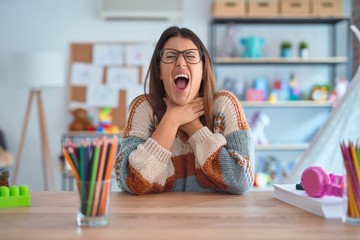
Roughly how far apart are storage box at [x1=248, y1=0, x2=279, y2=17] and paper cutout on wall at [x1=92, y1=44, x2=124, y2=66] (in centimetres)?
122

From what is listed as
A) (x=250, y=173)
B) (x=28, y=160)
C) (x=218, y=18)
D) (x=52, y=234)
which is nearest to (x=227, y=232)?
(x=52, y=234)

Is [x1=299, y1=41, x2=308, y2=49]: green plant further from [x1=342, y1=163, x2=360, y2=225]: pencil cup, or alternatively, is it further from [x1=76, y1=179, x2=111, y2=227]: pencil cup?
[x1=76, y1=179, x2=111, y2=227]: pencil cup

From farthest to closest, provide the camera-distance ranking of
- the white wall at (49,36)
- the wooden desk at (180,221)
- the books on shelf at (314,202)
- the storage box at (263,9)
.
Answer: the white wall at (49,36) < the storage box at (263,9) < the books on shelf at (314,202) < the wooden desk at (180,221)

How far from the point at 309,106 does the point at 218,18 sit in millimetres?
1144

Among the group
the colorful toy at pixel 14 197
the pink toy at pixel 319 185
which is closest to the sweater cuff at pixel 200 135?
the pink toy at pixel 319 185

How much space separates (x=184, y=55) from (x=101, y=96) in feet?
11.0

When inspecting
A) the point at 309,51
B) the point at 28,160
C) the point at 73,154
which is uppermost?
the point at 309,51

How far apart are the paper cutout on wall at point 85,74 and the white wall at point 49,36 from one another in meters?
0.14

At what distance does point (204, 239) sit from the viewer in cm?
89

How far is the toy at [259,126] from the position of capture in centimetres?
452

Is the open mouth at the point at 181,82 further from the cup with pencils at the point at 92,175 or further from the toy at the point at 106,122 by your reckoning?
the toy at the point at 106,122

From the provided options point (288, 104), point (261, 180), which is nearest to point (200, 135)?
point (261, 180)

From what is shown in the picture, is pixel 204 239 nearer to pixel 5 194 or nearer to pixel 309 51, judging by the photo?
pixel 5 194

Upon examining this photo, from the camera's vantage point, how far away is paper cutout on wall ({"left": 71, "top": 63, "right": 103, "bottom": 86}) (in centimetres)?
473
